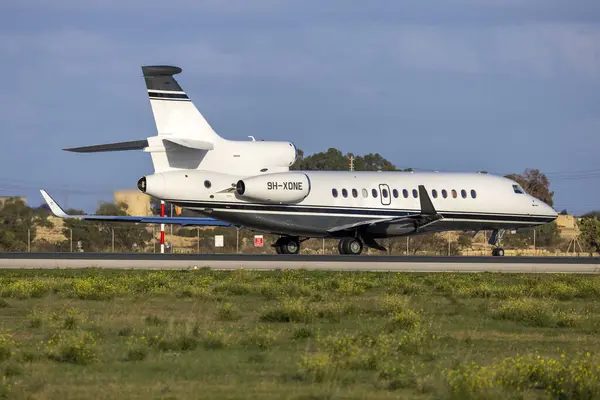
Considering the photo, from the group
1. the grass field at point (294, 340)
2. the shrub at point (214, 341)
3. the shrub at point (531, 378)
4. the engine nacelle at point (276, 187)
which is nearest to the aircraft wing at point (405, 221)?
the engine nacelle at point (276, 187)

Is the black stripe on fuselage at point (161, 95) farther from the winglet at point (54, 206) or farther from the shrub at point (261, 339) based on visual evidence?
the shrub at point (261, 339)

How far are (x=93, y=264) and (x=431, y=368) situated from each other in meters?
22.0

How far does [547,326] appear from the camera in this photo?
58.3ft

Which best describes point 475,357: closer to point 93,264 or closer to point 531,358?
point 531,358

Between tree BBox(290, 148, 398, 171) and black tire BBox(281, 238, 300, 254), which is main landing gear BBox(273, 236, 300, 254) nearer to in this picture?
black tire BBox(281, 238, 300, 254)

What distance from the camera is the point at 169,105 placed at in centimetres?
3753

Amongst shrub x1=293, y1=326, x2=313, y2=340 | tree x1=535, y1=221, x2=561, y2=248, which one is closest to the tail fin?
shrub x1=293, y1=326, x2=313, y2=340

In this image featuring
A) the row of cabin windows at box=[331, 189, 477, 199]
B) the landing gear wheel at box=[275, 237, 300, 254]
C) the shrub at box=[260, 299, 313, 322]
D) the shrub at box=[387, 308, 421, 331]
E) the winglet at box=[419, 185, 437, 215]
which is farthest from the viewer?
the landing gear wheel at box=[275, 237, 300, 254]

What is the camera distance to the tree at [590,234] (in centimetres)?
5999

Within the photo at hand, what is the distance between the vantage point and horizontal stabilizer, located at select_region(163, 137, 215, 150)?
37125 mm

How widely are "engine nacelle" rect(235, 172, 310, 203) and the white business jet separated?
38mm

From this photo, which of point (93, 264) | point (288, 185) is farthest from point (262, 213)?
point (93, 264)

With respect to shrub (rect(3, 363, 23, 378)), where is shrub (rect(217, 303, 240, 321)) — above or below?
above

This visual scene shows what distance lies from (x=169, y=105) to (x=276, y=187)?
5177 millimetres
